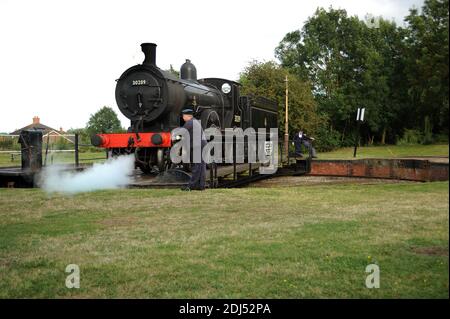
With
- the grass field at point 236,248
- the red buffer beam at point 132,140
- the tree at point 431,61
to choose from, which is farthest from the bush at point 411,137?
the red buffer beam at point 132,140

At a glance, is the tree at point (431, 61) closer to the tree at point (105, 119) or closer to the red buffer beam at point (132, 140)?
the red buffer beam at point (132, 140)

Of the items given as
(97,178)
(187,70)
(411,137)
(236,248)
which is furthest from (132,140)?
(411,137)

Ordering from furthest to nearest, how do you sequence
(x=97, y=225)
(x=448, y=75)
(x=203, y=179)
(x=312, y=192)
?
(x=203, y=179), (x=312, y=192), (x=97, y=225), (x=448, y=75)

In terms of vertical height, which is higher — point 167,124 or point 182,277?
point 167,124

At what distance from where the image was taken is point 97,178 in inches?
469

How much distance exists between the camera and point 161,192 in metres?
10.1

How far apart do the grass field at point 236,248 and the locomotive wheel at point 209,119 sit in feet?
19.8

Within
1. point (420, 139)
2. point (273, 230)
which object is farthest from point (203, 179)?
point (420, 139)

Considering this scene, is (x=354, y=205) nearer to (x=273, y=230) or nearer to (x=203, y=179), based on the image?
(x=273, y=230)

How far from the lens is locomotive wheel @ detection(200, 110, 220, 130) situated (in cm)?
1392

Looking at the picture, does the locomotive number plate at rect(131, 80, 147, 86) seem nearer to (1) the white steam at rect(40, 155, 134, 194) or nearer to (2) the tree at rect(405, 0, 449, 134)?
(1) the white steam at rect(40, 155, 134, 194)

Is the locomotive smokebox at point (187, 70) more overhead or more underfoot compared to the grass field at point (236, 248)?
more overhead

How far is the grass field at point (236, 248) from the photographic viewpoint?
3463 mm
